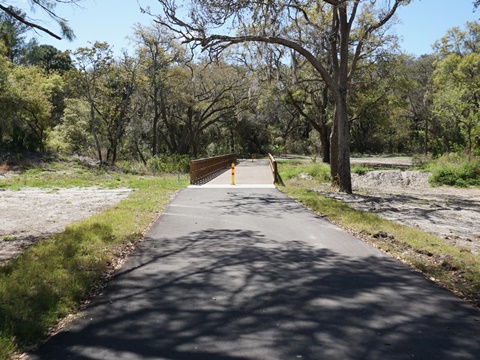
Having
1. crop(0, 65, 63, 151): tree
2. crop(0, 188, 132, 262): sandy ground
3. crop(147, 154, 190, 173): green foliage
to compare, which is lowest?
crop(0, 188, 132, 262): sandy ground

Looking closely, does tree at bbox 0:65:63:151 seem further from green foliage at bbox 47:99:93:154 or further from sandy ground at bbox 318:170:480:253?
sandy ground at bbox 318:170:480:253

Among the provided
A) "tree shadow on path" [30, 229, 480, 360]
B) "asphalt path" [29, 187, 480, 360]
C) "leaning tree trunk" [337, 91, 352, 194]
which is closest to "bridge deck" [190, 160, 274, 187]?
"leaning tree trunk" [337, 91, 352, 194]

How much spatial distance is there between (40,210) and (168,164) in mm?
19931

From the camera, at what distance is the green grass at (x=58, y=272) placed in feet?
15.0

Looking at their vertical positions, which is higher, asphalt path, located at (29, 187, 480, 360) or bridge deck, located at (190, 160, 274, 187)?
asphalt path, located at (29, 187, 480, 360)

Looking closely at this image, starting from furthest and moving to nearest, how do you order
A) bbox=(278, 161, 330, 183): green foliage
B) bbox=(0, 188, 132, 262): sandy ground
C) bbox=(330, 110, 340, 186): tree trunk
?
bbox=(278, 161, 330, 183): green foliage
bbox=(330, 110, 340, 186): tree trunk
bbox=(0, 188, 132, 262): sandy ground

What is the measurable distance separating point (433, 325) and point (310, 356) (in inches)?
61.5

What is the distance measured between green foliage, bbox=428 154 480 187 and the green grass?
2042 centimetres

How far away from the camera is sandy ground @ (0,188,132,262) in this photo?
371 inches

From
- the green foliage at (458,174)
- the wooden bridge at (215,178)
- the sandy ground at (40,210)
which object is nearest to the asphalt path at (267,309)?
the sandy ground at (40,210)

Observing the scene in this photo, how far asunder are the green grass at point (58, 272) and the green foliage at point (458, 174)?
2042cm

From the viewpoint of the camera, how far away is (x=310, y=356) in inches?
154

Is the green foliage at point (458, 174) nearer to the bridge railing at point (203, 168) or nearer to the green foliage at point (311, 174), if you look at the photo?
the green foliage at point (311, 174)

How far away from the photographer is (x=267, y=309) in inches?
200
